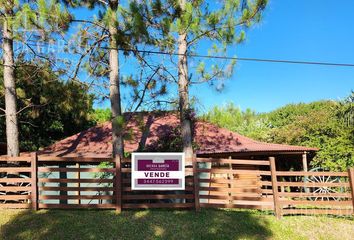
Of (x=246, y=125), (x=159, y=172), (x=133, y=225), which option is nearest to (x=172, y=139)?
(x=159, y=172)

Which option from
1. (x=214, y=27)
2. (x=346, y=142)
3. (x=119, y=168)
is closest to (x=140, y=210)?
(x=119, y=168)

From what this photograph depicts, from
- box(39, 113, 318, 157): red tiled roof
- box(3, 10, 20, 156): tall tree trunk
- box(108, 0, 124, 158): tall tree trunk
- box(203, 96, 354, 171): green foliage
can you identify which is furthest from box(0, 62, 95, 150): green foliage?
box(203, 96, 354, 171): green foliage

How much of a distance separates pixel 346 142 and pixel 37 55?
496 inches

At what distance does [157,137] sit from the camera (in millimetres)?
17047

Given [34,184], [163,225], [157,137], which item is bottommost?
[163,225]

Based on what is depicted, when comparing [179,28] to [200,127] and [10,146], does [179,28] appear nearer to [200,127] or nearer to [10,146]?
[10,146]

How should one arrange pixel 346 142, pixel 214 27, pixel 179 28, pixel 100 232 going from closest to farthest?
pixel 100 232, pixel 179 28, pixel 214 27, pixel 346 142

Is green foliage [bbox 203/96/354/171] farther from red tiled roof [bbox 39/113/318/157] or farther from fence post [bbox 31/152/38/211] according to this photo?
fence post [bbox 31/152/38/211]

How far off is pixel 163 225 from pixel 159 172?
54.0 inches

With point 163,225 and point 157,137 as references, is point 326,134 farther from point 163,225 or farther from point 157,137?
point 163,225

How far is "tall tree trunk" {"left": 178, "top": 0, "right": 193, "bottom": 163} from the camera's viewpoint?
11.8 metres

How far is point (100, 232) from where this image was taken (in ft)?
25.8

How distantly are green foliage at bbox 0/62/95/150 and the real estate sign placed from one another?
12.0 ft

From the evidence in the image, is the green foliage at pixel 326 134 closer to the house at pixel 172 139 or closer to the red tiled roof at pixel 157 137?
the house at pixel 172 139
